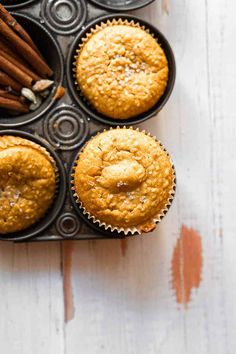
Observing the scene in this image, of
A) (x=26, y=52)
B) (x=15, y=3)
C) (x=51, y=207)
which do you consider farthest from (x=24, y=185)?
(x=15, y=3)

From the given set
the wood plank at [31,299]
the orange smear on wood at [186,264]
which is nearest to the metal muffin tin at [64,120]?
the wood plank at [31,299]

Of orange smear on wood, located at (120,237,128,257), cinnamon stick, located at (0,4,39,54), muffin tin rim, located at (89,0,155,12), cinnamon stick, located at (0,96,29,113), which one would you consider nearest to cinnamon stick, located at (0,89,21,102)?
cinnamon stick, located at (0,96,29,113)

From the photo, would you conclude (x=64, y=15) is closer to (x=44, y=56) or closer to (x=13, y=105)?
(x=44, y=56)

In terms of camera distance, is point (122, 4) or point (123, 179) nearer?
point (123, 179)

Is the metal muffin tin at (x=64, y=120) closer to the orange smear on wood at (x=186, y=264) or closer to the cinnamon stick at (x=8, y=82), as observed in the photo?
the cinnamon stick at (x=8, y=82)

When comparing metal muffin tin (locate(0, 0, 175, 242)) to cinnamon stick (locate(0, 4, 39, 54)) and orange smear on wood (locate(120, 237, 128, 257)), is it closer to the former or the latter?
cinnamon stick (locate(0, 4, 39, 54))
